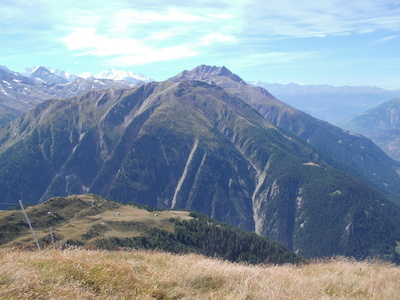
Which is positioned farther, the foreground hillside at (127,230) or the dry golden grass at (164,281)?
the foreground hillside at (127,230)

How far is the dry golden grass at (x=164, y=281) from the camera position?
10.5 metres

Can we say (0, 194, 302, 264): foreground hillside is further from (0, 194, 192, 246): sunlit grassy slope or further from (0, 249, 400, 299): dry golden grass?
(0, 249, 400, 299): dry golden grass

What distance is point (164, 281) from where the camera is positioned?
13141mm

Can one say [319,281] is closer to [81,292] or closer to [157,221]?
[81,292]

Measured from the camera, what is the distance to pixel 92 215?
153625 mm

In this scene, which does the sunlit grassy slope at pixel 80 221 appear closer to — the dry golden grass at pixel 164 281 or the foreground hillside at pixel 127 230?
the foreground hillside at pixel 127 230

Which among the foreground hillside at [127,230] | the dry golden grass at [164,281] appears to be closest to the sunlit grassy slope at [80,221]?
the foreground hillside at [127,230]

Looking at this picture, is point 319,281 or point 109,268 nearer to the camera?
point 109,268

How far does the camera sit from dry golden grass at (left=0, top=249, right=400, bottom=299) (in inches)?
412

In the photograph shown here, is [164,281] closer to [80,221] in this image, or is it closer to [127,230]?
[127,230]

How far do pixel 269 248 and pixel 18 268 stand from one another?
161 m

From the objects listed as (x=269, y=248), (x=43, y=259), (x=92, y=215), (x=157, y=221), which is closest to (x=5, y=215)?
(x=92, y=215)

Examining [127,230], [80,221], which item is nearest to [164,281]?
[127,230]

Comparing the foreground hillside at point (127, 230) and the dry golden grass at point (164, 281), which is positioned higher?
the dry golden grass at point (164, 281)
